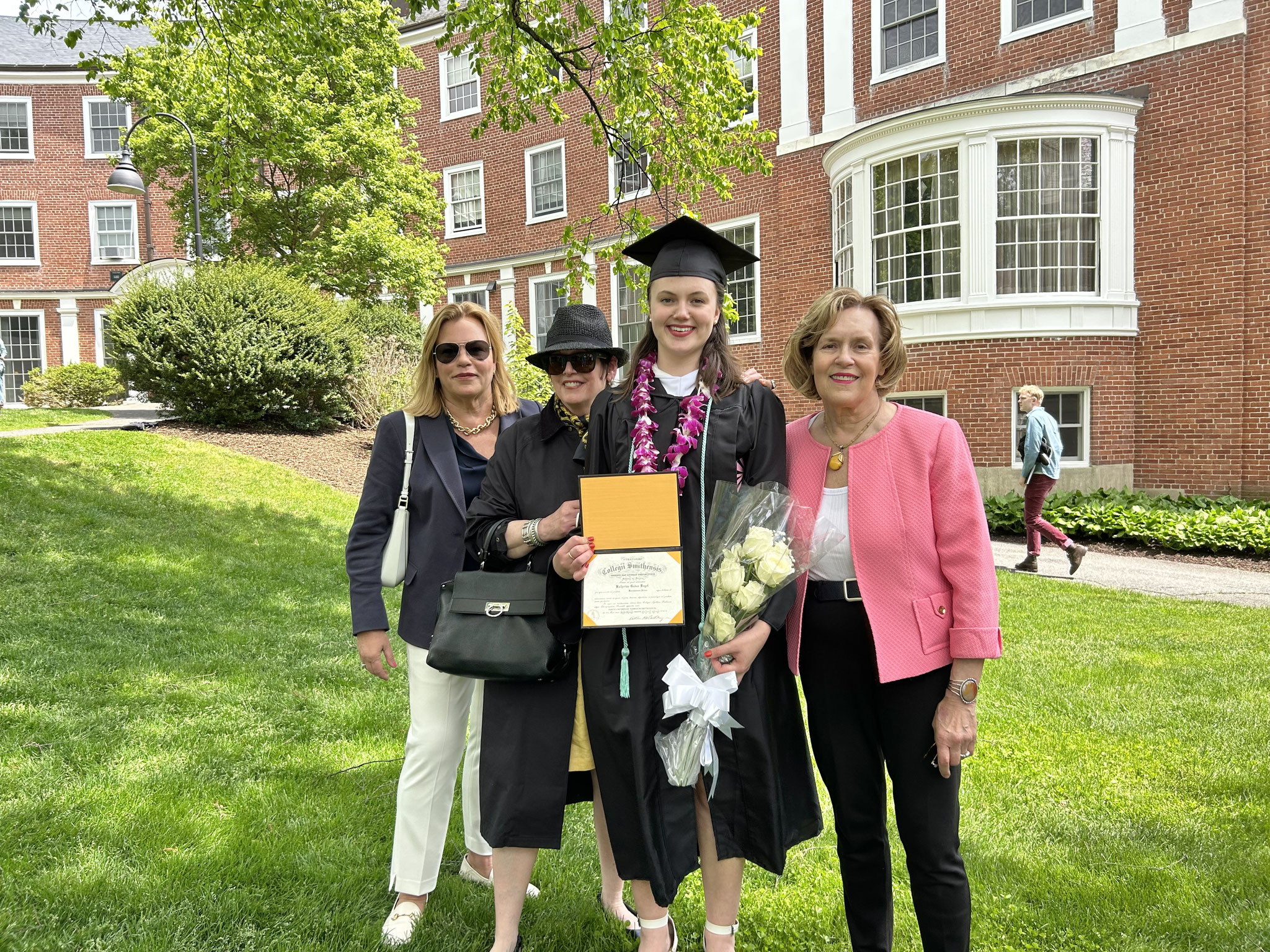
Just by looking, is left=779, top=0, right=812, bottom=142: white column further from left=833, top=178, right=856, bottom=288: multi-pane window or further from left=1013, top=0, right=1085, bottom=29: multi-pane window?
left=1013, top=0, right=1085, bottom=29: multi-pane window

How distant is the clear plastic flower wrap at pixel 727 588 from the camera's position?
2355mm

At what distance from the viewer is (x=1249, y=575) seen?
9859 millimetres

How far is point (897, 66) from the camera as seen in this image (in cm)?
1545

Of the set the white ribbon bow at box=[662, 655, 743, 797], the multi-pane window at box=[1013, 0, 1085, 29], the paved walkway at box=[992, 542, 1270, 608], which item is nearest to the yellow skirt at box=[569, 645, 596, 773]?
the white ribbon bow at box=[662, 655, 743, 797]

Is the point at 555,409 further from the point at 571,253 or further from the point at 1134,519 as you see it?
the point at 1134,519

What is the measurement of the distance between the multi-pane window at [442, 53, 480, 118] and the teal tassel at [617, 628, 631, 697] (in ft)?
79.1

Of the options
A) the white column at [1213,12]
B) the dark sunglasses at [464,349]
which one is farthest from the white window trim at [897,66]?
the dark sunglasses at [464,349]

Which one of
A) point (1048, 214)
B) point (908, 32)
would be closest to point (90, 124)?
point (908, 32)

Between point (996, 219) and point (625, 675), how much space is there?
42.9 feet

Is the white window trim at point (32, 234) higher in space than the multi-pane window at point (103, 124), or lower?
lower

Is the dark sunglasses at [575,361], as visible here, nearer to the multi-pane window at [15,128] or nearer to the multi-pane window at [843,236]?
the multi-pane window at [843,236]

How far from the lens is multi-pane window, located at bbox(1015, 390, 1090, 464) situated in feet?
44.0

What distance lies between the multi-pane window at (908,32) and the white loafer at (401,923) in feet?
52.9

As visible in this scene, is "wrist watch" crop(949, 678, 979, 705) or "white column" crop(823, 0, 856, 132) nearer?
"wrist watch" crop(949, 678, 979, 705)
